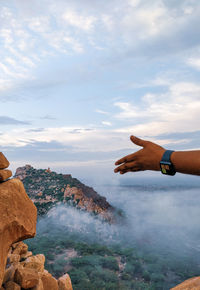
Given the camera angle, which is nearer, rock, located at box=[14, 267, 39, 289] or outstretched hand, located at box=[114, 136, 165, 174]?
outstretched hand, located at box=[114, 136, 165, 174]

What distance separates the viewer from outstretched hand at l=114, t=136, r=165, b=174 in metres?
→ 3.89

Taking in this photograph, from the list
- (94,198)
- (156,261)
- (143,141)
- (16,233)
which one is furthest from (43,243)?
(143,141)

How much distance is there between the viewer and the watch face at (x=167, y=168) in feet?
12.3

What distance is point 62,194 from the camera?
50781mm

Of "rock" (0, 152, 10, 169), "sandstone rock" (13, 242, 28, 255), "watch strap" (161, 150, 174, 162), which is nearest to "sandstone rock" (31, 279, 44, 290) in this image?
"sandstone rock" (13, 242, 28, 255)

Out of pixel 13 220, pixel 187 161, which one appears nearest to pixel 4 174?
pixel 13 220

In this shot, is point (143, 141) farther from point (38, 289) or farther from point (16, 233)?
point (38, 289)

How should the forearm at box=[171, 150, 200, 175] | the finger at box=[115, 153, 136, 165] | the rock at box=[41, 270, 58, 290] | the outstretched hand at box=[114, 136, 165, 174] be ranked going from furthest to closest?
the rock at box=[41, 270, 58, 290], the finger at box=[115, 153, 136, 165], the outstretched hand at box=[114, 136, 165, 174], the forearm at box=[171, 150, 200, 175]

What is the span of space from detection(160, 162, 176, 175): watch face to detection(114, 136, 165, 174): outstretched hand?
0.09 metres

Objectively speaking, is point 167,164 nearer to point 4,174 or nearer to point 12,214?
point 12,214

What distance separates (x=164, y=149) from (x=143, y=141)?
15.9 inches

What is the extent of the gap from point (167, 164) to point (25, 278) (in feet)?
26.6

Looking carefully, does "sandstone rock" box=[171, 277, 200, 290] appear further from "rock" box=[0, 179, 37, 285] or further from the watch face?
"rock" box=[0, 179, 37, 285]

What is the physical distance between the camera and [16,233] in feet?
23.2
